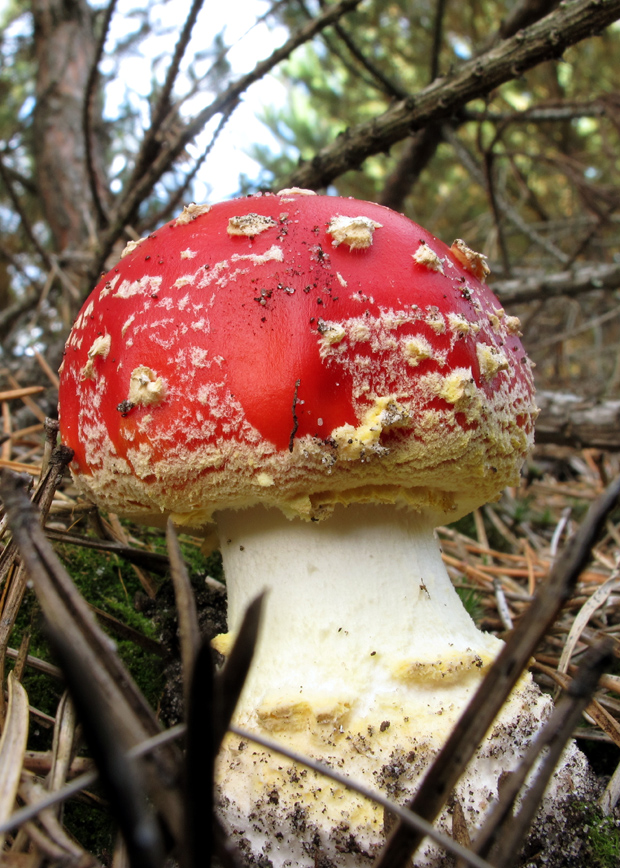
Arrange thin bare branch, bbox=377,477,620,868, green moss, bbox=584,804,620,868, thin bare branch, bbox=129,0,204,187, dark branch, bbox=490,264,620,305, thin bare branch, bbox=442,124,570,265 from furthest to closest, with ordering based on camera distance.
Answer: dark branch, bbox=490,264,620,305 → thin bare branch, bbox=442,124,570,265 → thin bare branch, bbox=129,0,204,187 → green moss, bbox=584,804,620,868 → thin bare branch, bbox=377,477,620,868

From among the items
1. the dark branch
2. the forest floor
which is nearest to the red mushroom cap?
the forest floor

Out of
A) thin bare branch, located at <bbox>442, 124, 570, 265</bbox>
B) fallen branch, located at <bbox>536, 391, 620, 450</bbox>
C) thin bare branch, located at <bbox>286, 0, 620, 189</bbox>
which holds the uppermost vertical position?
thin bare branch, located at <bbox>442, 124, 570, 265</bbox>

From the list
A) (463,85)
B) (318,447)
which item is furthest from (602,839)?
(463,85)

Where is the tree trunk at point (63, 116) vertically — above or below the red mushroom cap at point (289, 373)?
above

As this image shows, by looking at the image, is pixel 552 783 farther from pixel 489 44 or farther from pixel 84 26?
pixel 84 26

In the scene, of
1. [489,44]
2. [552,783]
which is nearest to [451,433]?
[552,783]

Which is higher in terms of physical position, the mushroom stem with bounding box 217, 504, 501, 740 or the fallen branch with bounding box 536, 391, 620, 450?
the fallen branch with bounding box 536, 391, 620, 450

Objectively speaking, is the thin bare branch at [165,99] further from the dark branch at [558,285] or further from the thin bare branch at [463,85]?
the dark branch at [558,285]

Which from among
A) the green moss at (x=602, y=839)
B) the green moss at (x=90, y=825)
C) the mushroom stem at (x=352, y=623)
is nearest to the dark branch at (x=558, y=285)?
the mushroom stem at (x=352, y=623)

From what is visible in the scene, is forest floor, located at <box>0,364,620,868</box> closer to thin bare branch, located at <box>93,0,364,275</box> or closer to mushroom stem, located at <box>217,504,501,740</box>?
mushroom stem, located at <box>217,504,501,740</box>
